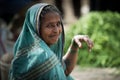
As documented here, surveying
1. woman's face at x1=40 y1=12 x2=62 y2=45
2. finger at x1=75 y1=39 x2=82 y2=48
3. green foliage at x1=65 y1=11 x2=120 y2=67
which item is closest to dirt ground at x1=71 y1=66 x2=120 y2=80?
green foliage at x1=65 y1=11 x2=120 y2=67

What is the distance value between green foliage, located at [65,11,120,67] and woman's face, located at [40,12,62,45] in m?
5.20

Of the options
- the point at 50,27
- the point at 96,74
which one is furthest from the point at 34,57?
the point at 96,74

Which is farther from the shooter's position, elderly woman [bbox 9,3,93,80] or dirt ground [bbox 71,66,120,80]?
dirt ground [bbox 71,66,120,80]

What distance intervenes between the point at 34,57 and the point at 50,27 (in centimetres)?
29

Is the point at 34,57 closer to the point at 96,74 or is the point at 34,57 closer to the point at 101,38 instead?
the point at 96,74

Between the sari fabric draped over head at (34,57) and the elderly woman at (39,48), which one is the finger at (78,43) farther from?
the sari fabric draped over head at (34,57)

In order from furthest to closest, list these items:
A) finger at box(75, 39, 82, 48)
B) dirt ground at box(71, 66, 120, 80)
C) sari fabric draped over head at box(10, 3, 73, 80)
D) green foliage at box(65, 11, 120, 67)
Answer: green foliage at box(65, 11, 120, 67)
dirt ground at box(71, 66, 120, 80)
finger at box(75, 39, 82, 48)
sari fabric draped over head at box(10, 3, 73, 80)

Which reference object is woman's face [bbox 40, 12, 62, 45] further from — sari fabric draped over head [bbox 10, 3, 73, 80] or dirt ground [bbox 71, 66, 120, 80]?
dirt ground [bbox 71, 66, 120, 80]

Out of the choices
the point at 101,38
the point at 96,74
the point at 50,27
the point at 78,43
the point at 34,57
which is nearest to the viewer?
the point at 34,57

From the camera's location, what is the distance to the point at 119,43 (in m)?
9.66

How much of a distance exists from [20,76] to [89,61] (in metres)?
5.53

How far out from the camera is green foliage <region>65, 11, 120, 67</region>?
30.1ft

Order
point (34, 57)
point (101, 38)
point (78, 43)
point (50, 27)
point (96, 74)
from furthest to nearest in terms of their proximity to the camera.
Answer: point (101, 38), point (96, 74), point (78, 43), point (50, 27), point (34, 57)

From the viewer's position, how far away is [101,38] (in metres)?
9.59
